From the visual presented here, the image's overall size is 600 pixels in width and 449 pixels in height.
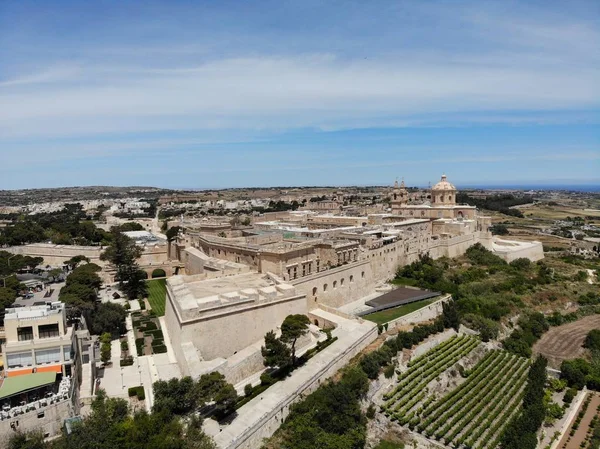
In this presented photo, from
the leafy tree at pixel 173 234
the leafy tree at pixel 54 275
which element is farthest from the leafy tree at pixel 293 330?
the leafy tree at pixel 173 234

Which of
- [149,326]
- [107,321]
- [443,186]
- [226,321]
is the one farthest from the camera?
[443,186]

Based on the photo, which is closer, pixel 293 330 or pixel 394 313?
pixel 293 330

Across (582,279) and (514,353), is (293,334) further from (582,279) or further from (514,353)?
(582,279)

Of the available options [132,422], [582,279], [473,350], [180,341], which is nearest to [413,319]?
[473,350]

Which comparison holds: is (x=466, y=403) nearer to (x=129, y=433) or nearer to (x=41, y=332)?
(x=129, y=433)

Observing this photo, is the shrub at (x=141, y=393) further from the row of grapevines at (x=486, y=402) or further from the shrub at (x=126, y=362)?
the row of grapevines at (x=486, y=402)

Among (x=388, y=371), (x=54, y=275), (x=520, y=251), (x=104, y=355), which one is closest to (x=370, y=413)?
(x=388, y=371)

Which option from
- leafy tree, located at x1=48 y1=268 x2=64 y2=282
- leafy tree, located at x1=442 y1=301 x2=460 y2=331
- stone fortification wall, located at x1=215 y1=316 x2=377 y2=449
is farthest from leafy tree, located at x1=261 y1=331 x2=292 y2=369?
leafy tree, located at x1=48 y1=268 x2=64 y2=282
